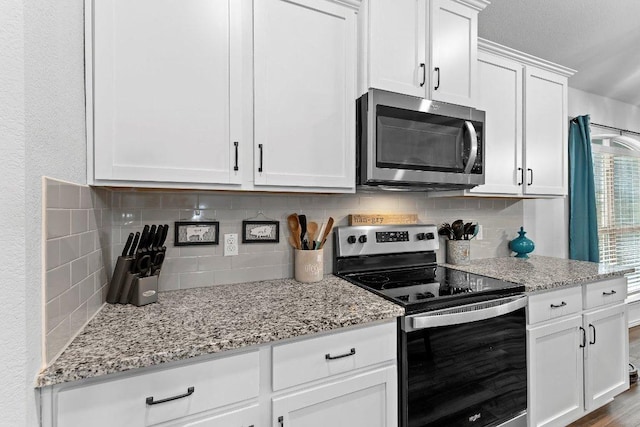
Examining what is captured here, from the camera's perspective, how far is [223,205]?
5.30ft

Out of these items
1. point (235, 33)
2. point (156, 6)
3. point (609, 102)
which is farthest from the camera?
point (609, 102)

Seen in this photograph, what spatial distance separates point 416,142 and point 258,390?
52.3 inches

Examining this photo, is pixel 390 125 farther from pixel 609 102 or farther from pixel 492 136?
pixel 609 102

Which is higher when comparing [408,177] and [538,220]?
[408,177]

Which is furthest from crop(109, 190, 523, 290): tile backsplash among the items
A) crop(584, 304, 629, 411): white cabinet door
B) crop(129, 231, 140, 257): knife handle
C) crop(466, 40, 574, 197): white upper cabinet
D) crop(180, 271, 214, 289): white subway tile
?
crop(584, 304, 629, 411): white cabinet door

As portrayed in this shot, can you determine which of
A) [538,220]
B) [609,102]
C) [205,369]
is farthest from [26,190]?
[609,102]

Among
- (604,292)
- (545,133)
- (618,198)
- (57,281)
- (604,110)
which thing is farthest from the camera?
(618,198)

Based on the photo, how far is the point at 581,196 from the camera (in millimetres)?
3027

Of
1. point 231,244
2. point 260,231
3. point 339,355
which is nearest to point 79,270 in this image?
point 231,244

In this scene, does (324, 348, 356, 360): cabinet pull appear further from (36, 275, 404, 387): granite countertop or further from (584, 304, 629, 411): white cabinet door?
(584, 304, 629, 411): white cabinet door

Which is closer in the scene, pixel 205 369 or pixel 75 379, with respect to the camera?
pixel 75 379

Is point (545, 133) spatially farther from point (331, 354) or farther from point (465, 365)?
point (331, 354)

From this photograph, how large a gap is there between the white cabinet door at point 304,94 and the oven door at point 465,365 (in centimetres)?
77

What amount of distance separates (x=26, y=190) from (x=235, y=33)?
96cm
